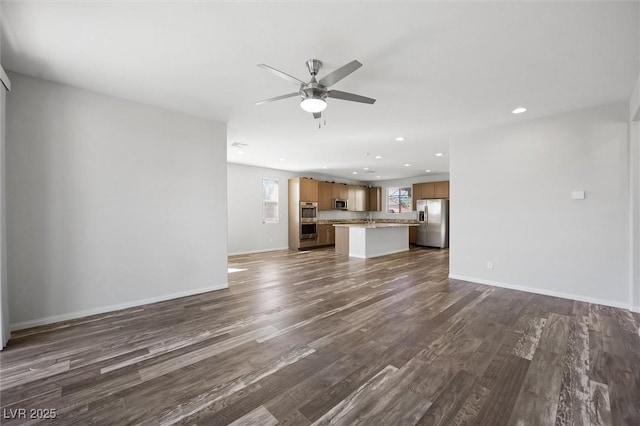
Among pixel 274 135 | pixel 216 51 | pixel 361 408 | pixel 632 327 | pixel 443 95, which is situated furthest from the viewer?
pixel 274 135

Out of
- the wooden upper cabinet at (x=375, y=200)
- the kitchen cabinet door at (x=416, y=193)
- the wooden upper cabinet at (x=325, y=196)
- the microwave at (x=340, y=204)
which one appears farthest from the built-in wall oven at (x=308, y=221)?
the kitchen cabinet door at (x=416, y=193)

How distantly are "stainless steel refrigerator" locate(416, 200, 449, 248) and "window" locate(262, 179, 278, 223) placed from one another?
5.07m

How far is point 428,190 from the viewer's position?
952 cm

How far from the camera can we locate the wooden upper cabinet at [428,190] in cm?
941

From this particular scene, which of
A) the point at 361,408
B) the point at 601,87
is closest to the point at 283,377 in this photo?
the point at 361,408

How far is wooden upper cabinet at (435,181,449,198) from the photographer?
9086 mm

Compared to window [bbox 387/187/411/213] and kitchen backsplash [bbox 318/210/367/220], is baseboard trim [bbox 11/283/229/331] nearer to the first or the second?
kitchen backsplash [bbox 318/210/367/220]

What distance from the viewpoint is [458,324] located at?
9.29 ft

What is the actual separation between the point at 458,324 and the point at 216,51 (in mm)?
3614

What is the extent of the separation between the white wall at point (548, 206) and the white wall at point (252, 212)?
214 inches

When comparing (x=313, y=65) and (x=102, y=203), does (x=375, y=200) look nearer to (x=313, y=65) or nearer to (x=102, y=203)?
(x=313, y=65)

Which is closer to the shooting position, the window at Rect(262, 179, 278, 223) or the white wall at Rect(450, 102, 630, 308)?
the white wall at Rect(450, 102, 630, 308)

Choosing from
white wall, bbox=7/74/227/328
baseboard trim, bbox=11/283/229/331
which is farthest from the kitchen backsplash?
baseboard trim, bbox=11/283/229/331

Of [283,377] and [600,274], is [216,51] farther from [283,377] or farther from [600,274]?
[600,274]
